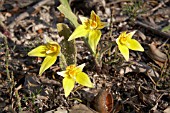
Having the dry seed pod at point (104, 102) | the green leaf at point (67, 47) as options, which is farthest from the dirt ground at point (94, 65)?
the green leaf at point (67, 47)

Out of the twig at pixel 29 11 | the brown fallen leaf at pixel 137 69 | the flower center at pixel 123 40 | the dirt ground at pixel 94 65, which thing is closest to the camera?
the flower center at pixel 123 40

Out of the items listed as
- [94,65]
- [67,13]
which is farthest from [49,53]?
[94,65]

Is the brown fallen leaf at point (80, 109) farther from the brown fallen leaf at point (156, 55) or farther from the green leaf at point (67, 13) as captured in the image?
the brown fallen leaf at point (156, 55)

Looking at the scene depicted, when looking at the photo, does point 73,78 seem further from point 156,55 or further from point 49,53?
point 156,55

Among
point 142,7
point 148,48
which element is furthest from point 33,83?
point 142,7

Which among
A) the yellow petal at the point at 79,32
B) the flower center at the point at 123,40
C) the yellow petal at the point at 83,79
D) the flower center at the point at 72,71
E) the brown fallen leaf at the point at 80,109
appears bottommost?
the brown fallen leaf at the point at 80,109

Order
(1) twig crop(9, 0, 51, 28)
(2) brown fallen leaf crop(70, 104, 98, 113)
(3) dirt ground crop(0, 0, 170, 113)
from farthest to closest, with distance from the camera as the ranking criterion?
(1) twig crop(9, 0, 51, 28), (3) dirt ground crop(0, 0, 170, 113), (2) brown fallen leaf crop(70, 104, 98, 113)

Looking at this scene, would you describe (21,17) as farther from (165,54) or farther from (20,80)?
(165,54)

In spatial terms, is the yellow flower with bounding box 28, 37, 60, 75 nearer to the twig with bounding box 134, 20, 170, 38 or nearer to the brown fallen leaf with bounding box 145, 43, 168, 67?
the brown fallen leaf with bounding box 145, 43, 168, 67

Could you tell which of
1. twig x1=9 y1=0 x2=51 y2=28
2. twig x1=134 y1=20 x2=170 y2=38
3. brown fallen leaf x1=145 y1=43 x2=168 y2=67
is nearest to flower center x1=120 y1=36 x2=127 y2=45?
brown fallen leaf x1=145 y1=43 x2=168 y2=67
